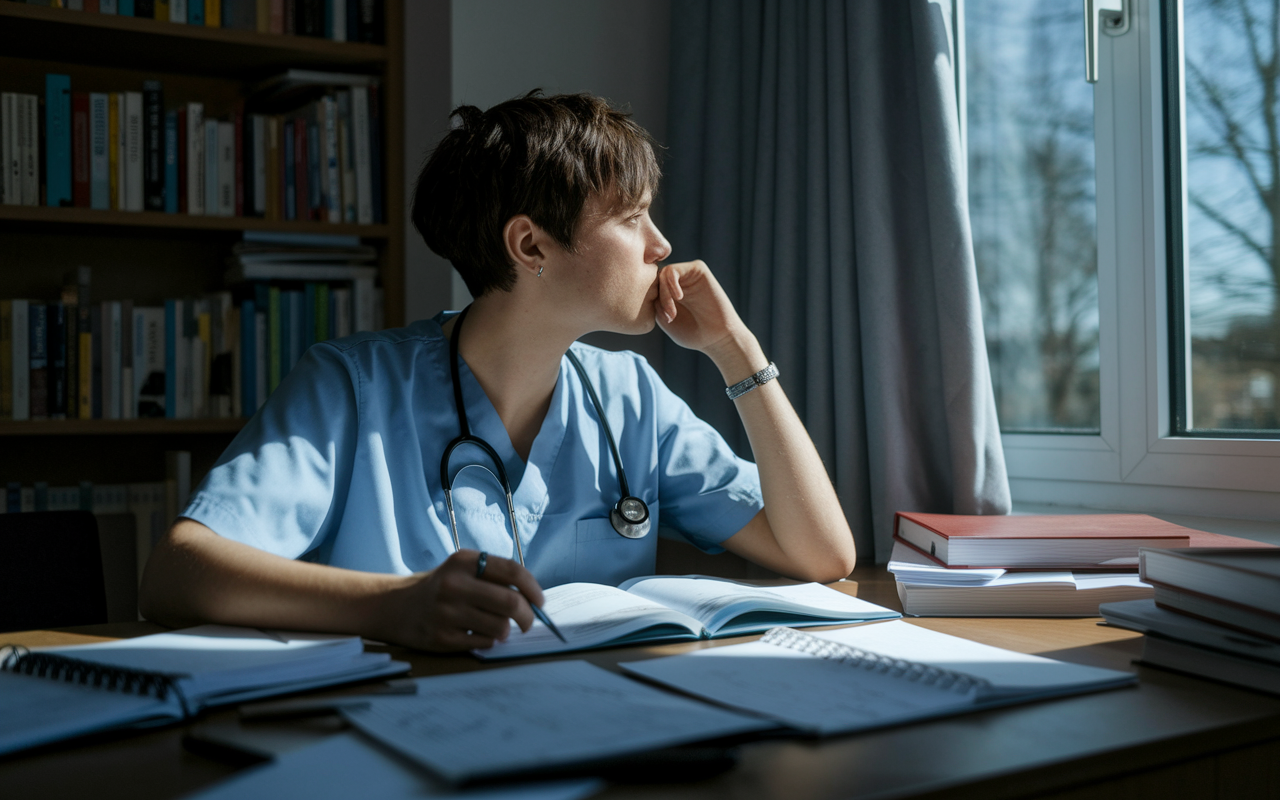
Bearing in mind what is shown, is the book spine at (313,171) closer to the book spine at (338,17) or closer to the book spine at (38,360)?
the book spine at (338,17)

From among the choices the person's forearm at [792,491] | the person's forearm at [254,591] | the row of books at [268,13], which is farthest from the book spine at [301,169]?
the person's forearm at [254,591]

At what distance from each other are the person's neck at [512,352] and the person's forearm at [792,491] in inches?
10.8

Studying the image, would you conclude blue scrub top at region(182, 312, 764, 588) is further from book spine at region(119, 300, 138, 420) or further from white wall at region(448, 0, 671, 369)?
book spine at region(119, 300, 138, 420)

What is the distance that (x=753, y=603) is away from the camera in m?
0.93

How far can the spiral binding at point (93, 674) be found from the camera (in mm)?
681

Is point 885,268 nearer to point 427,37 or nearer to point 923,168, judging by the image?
point 923,168

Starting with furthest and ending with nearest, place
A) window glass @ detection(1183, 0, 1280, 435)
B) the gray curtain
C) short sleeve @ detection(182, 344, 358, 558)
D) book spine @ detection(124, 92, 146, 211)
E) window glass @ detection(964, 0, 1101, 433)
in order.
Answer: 1. book spine @ detection(124, 92, 146, 211)
2. window glass @ detection(964, 0, 1101, 433)
3. the gray curtain
4. window glass @ detection(1183, 0, 1280, 435)
5. short sleeve @ detection(182, 344, 358, 558)

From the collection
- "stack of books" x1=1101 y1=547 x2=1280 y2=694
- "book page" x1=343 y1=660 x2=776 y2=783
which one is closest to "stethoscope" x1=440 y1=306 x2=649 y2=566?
"book page" x1=343 y1=660 x2=776 y2=783

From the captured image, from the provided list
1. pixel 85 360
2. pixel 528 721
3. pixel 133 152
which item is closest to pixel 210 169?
pixel 133 152

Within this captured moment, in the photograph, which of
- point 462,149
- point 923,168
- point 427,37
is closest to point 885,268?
point 923,168

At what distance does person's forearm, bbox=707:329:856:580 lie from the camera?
1273mm

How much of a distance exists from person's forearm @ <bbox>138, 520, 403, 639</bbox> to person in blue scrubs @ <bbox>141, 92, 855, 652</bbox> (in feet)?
0.27

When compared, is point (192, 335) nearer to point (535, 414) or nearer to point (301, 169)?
point (301, 169)

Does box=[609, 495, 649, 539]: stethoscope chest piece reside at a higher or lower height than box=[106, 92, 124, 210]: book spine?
lower
